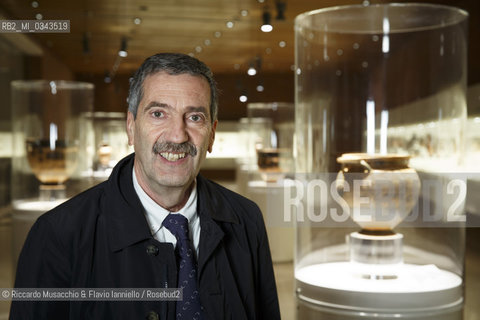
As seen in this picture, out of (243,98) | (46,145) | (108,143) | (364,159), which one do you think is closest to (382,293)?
(364,159)

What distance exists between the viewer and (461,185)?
12.0 ft

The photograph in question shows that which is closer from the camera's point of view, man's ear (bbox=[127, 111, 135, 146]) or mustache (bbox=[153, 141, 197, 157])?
mustache (bbox=[153, 141, 197, 157])

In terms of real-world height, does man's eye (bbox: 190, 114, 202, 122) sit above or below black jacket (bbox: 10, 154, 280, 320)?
above

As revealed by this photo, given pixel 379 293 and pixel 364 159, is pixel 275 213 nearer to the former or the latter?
pixel 364 159

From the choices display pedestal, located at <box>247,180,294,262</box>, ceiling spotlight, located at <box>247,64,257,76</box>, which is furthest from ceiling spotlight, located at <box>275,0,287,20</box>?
ceiling spotlight, located at <box>247,64,257,76</box>

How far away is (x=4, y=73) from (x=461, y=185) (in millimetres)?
8397

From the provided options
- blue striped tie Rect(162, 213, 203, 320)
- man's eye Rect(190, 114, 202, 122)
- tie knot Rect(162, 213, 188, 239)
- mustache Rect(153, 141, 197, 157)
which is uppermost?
man's eye Rect(190, 114, 202, 122)

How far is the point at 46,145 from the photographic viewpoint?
4809mm

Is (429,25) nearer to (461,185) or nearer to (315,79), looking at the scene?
(315,79)

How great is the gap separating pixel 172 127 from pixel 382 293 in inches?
83.8

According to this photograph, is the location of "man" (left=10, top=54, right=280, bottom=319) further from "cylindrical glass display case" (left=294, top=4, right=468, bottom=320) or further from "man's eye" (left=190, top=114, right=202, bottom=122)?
"cylindrical glass display case" (left=294, top=4, right=468, bottom=320)

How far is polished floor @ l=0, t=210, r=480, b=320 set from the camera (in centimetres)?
396

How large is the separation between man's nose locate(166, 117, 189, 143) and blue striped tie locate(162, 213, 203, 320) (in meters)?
0.20

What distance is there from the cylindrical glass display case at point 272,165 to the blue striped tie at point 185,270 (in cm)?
449
